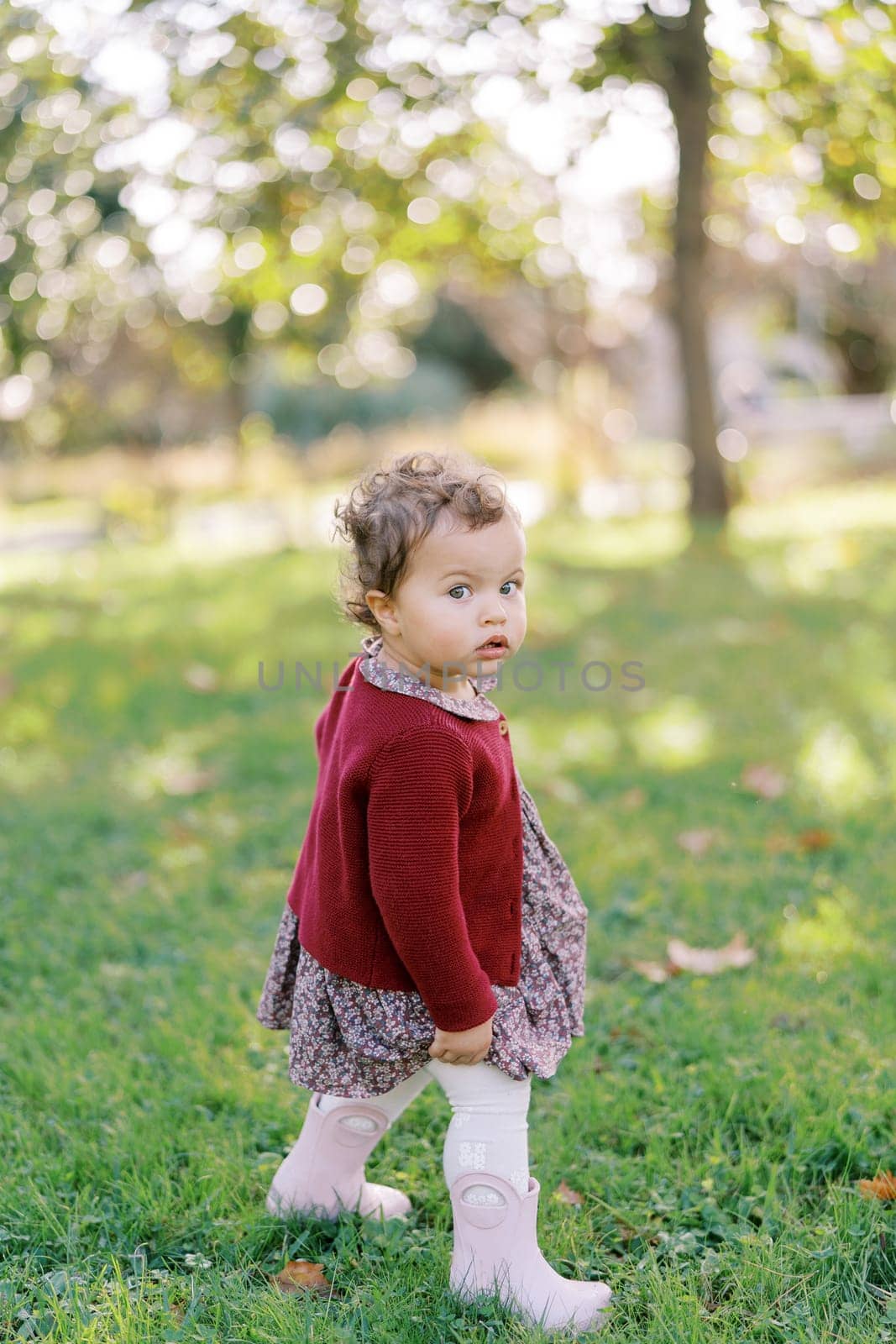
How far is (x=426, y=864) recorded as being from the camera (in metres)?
1.86

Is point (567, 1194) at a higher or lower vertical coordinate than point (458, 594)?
lower

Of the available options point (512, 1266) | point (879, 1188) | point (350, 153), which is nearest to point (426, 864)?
point (512, 1266)

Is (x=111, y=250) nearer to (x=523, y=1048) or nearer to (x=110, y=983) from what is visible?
(x=110, y=983)

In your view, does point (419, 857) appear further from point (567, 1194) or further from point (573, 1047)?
point (573, 1047)

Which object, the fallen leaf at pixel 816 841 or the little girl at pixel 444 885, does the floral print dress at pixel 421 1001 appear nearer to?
the little girl at pixel 444 885

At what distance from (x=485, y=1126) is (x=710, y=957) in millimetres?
1326

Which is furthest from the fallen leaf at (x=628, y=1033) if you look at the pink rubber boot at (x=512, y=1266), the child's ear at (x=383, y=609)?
the child's ear at (x=383, y=609)

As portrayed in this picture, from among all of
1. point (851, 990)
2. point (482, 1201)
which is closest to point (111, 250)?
point (851, 990)

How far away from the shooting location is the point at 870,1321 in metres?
A: 1.97

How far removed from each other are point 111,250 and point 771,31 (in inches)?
188

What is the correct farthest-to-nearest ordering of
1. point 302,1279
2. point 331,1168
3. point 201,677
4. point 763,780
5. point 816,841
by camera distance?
point 201,677 → point 763,780 → point 816,841 → point 331,1168 → point 302,1279

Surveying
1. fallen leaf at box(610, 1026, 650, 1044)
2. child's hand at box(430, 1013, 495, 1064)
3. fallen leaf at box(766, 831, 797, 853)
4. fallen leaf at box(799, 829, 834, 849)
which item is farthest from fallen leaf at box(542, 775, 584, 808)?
child's hand at box(430, 1013, 495, 1064)

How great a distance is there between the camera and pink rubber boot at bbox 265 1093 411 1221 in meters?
2.24

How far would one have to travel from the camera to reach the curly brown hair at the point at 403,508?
1.94 metres
